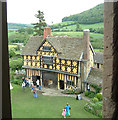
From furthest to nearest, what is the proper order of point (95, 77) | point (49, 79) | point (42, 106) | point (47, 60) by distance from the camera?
point (49, 79) < point (47, 60) < point (95, 77) < point (42, 106)

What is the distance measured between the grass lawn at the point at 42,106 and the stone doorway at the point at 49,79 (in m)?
2.14

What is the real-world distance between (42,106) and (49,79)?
451 centimetres

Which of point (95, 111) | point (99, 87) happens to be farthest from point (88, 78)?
point (95, 111)

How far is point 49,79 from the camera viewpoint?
14836mm

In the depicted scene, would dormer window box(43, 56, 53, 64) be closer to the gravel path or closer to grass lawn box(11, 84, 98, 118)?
the gravel path

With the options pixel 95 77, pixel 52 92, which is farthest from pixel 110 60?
pixel 52 92

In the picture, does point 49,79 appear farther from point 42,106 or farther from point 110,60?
point 110,60

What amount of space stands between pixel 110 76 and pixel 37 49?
1398 centimetres

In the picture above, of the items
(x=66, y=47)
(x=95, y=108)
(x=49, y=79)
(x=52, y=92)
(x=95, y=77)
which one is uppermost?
(x=66, y=47)

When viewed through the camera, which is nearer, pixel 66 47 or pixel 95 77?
pixel 95 77

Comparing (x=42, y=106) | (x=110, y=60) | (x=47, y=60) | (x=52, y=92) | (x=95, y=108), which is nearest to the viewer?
(x=110, y=60)

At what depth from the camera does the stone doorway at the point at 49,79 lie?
47.4 feet

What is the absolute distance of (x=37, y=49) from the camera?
1483 centimetres

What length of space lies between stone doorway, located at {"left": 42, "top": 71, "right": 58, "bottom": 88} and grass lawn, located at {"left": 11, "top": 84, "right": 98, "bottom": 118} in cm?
214
